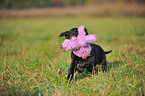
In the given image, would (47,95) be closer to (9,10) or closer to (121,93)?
(121,93)

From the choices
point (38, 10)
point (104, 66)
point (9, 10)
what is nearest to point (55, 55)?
point (104, 66)

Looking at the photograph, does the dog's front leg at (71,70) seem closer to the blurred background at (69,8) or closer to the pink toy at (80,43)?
the pink toy at (80,43)

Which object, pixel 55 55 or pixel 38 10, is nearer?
pixel 55 55

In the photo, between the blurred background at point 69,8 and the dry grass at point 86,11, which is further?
the blurred background at point 69,8

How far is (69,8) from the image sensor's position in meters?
15.3

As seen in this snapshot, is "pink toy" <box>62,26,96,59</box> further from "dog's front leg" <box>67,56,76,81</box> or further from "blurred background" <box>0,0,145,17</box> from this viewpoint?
"blurred background" <box>0,0,145,17</box>

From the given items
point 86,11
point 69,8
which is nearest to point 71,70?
point 86,11

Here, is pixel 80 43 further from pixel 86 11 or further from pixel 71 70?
pixel 86 11

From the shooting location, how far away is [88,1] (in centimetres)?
1712

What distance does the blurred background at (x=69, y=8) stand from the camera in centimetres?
1207

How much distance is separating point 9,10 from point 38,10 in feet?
11.2

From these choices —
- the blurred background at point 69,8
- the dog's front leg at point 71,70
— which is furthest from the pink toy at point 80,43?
the blurred background at point 69,8

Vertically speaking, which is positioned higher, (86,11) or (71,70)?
(86,11)

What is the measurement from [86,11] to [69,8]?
7.57 feet
